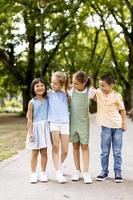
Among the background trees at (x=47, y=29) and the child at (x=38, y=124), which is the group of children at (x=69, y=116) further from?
the background trees at (x=47, y=29)

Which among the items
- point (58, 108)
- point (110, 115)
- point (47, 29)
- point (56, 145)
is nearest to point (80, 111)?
point (58, 108)

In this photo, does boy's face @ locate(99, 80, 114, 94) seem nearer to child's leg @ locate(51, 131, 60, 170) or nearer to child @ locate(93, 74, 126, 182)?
child @ locate(93, 74, 126, 182)

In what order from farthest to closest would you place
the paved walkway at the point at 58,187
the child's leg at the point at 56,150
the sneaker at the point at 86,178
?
the child's leg at the point at 56,150 < the sneaker at the point at 86,178 < the paved walkway at the point at 58,187

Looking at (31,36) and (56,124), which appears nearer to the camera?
(56,124)

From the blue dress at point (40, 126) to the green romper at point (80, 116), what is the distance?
1.31 feet

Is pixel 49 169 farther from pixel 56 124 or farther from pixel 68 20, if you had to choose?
pixel 68 20

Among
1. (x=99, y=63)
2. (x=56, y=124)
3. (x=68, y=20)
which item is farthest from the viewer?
(x=99, y=63)

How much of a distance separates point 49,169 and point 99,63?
32.3m

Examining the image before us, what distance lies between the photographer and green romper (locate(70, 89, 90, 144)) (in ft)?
27.7

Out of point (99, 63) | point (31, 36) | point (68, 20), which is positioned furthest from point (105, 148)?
point (99, 63)

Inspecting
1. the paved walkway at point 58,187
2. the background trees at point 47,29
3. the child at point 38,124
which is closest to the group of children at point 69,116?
the child at point 38,124

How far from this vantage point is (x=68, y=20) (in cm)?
2959

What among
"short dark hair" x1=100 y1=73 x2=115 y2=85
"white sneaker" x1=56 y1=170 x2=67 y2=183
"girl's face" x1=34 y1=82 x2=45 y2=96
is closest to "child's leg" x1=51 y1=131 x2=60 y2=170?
"white sneaker" x1=56 y1=170 x2=67 y2=183

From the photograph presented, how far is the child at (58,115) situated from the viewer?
8.37 meters
